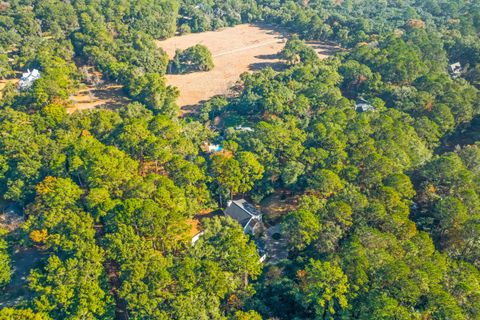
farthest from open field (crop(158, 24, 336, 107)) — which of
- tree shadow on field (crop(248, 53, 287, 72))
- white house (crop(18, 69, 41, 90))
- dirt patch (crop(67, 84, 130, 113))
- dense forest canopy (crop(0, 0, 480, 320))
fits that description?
white house (crop(18, 69, 41, 90))

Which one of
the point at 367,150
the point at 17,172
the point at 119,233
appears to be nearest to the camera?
the point at 119,233

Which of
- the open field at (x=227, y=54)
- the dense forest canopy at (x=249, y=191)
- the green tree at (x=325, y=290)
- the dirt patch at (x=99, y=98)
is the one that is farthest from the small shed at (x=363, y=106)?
the dirt patch at (x=99, y=98)

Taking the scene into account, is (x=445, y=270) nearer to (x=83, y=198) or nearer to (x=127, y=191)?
(x=127, y=191)

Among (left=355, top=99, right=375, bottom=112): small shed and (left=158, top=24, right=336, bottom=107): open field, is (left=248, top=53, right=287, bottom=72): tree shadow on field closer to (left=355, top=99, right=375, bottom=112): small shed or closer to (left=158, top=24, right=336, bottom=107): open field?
(left=158, top=24, right=336, bottom=107): open field

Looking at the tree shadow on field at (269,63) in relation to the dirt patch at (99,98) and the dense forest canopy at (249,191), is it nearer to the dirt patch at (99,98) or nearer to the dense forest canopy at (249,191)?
the dense forest canopy at (249,191)

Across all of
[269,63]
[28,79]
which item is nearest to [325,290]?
[28,79]

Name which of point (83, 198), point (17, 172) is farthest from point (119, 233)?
point (17, 172)

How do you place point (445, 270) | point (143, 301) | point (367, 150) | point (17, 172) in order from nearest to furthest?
point (143, 301), point (445, 270), point (17, 172), point (367, 150)
